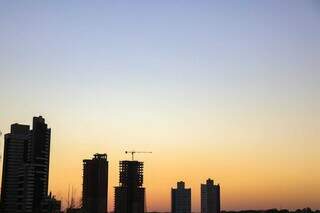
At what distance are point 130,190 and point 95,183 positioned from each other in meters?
18.6

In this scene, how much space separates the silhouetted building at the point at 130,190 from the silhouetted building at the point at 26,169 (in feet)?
169

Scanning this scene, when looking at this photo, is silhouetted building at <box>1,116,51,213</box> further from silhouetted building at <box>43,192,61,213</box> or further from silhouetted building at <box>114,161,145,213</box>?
silhouetted building at <box>114,161,145,213</box>

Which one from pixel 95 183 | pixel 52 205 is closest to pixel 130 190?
pixel 95 183

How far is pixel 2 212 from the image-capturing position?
360ft

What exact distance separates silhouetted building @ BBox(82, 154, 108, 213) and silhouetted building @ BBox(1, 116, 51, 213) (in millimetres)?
30514

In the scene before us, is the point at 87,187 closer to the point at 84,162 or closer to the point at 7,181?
the point at 84,162

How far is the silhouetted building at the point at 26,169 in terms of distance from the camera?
4424 inches

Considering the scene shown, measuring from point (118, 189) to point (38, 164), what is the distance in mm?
58660

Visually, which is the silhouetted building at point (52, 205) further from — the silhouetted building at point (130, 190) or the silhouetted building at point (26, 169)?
the silhouetted building at point (130, 190)

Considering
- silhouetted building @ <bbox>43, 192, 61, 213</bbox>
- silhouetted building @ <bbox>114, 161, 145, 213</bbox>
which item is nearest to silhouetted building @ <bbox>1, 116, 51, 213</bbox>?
silhouetted building @ <bbox>43, 192, 61, 213</bbox>

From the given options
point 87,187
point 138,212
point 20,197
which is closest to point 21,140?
point 20,197

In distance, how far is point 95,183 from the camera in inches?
6383

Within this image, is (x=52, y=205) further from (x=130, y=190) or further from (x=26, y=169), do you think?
(x=130, y=190)

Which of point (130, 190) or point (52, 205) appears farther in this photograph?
point (130, 190)
